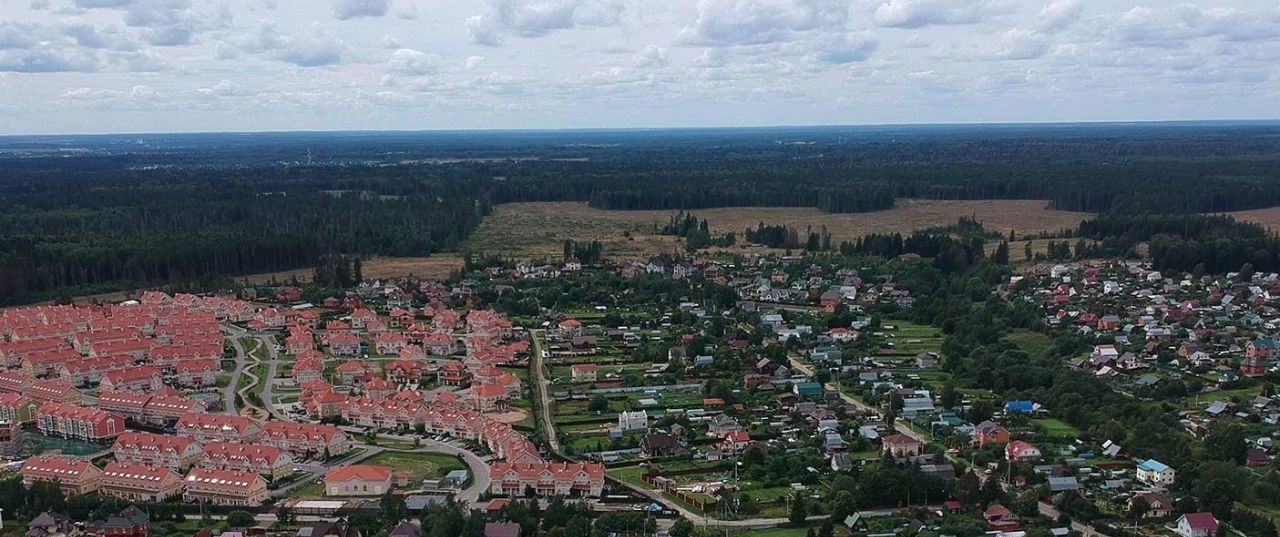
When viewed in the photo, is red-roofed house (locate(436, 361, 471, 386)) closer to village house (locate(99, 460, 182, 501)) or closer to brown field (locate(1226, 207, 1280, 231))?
village house (locate(99, 460, 182, 501))

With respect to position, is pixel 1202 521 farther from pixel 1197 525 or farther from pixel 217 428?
pixel 217 428

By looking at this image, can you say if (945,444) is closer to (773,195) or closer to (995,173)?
(773,195)

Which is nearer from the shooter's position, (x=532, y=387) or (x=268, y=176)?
(x=532, y=387)

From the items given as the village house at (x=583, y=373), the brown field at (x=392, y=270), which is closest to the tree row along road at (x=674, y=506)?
the village house at (x=583, y=373)

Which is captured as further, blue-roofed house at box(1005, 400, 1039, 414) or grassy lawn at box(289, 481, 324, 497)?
blue-roofed house at box(1005, 400, 1039, 414)

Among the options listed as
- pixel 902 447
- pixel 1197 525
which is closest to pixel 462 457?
pixel 902 447

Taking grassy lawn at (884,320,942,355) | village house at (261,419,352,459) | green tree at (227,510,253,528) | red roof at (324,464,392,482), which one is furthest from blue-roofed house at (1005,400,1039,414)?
green tree at (227,510,253,528)

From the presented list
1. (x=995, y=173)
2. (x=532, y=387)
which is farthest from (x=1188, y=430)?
(x=995, y=173)
